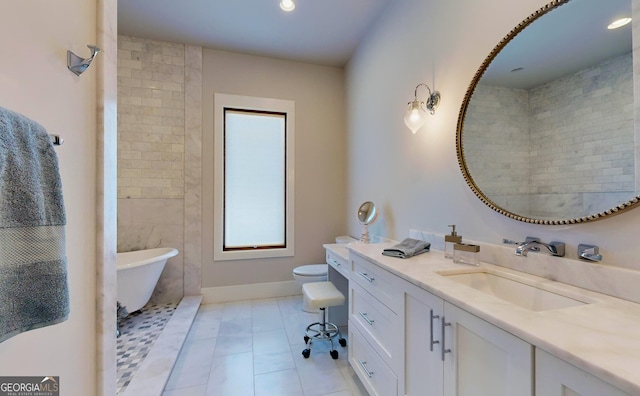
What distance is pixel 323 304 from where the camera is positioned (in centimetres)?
204

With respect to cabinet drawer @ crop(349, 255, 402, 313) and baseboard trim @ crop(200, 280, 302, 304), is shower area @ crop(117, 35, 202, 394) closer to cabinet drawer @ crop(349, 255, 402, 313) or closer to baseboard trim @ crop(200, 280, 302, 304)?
baseboard trim @ crop(200, 280, 302, 304)

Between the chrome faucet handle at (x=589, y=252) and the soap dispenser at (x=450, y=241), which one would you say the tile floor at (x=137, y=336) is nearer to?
the soap dispenser at (x=450, y=241)

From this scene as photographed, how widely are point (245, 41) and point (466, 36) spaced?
2431mm

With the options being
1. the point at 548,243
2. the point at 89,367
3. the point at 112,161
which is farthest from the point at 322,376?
the point at 112,161

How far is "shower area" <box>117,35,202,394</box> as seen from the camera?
295 cm

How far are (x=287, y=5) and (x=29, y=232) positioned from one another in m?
→ 2.59

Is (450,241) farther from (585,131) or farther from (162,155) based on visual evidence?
(162,155)

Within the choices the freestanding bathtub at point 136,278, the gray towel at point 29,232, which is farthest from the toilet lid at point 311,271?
the gray towel at point 29,232

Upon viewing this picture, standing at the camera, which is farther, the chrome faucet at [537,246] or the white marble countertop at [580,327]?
the chrome faucet at [537,246]

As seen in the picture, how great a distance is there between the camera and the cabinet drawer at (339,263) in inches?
82.8

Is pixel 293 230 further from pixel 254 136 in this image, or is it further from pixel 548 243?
pixel 548 243

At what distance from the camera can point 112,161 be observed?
4.01 feet

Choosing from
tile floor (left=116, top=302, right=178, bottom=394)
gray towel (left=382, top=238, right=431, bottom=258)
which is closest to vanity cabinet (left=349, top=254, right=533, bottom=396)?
gray towel (left=382, top=238, right=431, bottom=258)

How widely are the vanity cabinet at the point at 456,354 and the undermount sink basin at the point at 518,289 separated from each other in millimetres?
Result: 276
